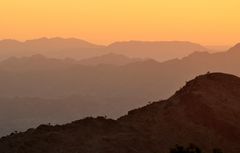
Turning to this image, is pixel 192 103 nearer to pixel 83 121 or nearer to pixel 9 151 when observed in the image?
pixel 83 121

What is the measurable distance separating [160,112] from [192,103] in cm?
279

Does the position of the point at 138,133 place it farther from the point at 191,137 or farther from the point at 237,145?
the point at 237,145

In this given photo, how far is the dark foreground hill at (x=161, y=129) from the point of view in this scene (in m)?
39.8

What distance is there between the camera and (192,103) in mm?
47156

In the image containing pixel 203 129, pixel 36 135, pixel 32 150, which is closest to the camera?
pixel 32 150

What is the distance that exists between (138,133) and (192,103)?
7.00m

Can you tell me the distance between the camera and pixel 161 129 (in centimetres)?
4375

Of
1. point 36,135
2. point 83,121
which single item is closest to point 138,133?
point 83,121

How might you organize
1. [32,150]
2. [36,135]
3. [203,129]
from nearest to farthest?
[32,150]
[36,135]
[203,129]

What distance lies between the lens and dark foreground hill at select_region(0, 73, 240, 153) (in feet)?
131

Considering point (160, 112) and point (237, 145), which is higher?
point (160, 112)

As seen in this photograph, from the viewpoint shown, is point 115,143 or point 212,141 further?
point 212,141

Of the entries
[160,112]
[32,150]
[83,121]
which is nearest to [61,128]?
[83,121]

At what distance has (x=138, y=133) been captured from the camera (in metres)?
42.3
